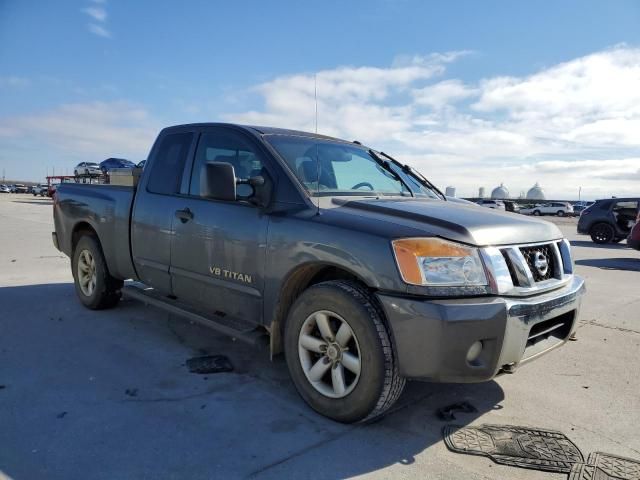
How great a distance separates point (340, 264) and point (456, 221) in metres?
0.71

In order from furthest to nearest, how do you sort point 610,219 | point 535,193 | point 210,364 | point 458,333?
1. point 535,193
2. point 610,219
3. point 210,364
4. point 458,333

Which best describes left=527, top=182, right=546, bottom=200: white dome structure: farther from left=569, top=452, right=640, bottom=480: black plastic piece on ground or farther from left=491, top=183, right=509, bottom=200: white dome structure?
left=569, top=452, right=640, bottom=480: black plastic piece on ground

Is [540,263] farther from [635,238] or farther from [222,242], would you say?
[635,238]

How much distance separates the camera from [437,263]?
2.54 m

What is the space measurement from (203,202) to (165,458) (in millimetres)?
1863

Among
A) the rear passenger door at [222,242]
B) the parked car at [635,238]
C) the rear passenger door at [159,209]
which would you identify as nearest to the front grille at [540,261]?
the rear passenger door at [222,242]

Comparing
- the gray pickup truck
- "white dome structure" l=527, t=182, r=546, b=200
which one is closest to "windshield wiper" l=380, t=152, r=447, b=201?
the gray pickup truck

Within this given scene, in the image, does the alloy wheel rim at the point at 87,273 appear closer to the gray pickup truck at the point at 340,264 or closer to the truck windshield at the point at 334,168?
the gray pickup truck at the point at 340,264

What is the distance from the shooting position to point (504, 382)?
3.55m

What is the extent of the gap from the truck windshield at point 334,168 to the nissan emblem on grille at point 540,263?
1193mm

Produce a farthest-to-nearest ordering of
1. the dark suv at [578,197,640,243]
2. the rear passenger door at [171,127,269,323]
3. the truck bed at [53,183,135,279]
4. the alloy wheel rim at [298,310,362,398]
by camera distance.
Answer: the dark suv at [578,197,640,243] < the truck bed at [53,183,135,279] < the rear passenger door at [171,127,269,323] < the alloy wheel rim at [298,310,362,398]

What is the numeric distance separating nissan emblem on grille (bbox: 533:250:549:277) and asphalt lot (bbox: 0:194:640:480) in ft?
3.08

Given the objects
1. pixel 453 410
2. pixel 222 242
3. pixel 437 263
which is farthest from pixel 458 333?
pixel 222 242

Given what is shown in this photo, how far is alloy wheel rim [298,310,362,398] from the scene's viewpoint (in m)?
2.76
